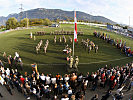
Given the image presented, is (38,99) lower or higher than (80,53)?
lower

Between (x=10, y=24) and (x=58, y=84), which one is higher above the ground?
(x=10, y=24)

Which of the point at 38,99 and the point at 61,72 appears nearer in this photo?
the point at 38,99

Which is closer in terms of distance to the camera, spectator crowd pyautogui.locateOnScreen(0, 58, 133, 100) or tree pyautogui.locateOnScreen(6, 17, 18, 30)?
spectator crowd pyautogui.locateOnScreen(0, 58, 133, 100)

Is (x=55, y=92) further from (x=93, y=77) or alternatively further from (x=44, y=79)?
(x=93, y=77)

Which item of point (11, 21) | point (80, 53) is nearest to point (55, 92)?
point (80, 53)

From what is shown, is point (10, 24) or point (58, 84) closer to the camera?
point (58, 84)

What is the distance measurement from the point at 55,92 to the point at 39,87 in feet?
4.34

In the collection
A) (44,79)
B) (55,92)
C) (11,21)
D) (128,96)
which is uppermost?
(11,21)

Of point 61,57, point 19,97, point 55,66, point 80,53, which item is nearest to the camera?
point 19,97

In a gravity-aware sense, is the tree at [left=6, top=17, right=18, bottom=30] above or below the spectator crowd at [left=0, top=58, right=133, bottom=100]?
above

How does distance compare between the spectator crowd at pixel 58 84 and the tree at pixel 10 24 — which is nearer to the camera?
the spectator crowd at pixel 58 84

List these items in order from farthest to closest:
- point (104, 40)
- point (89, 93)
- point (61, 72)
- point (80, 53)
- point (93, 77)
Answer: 1. point (104, 40)
2. point (80, 53)
3. point (61, 72)
4. point (93, 77)
5. point (89, 93)

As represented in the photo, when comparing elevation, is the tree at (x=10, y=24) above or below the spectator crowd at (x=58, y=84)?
above

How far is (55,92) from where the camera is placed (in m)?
8.17
